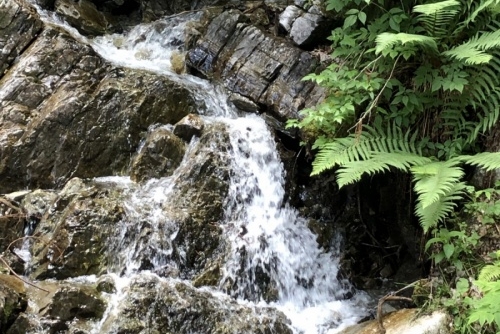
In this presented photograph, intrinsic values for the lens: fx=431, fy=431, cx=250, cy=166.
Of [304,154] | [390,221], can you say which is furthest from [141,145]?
[390,221]

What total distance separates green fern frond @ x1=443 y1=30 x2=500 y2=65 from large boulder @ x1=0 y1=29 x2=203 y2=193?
379cm

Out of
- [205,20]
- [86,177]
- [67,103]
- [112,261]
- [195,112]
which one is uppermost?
[205,20]

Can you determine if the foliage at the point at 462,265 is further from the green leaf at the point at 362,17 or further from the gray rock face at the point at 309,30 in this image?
the gray rock face at the point at 309,30

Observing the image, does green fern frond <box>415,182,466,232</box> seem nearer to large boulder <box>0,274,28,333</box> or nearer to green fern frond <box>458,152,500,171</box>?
green fern frond <box>458,152,500,171</box>

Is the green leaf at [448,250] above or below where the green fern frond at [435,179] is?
below

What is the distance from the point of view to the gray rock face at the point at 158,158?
570cm

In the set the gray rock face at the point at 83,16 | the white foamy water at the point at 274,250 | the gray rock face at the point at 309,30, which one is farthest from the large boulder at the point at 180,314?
the gray rock face at the point at 83,16

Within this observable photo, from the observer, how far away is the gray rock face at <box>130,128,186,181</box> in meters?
5.70

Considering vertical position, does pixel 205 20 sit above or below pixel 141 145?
above

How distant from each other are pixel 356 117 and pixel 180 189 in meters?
2.31

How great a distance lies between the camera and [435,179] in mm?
3531

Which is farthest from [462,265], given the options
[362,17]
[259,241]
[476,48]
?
[362,17]

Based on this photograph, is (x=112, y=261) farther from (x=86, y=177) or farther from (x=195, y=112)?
(x=195, y=112)

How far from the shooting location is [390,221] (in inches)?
211
